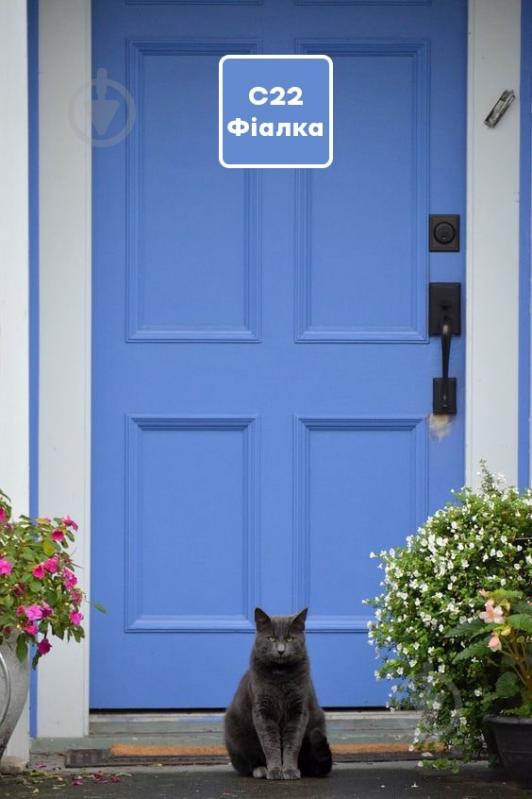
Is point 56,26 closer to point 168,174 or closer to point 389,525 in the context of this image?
point 168,174

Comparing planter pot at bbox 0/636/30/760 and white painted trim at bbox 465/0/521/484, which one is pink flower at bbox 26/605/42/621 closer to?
planter pot at bbox 0/636/30/760

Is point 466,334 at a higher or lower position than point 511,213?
lower

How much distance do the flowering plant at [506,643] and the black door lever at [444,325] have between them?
1.02 m

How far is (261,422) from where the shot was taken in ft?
18.1

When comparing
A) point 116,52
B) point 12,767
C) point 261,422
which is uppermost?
point 116,52

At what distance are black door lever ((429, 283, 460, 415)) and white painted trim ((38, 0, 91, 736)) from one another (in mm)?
1108

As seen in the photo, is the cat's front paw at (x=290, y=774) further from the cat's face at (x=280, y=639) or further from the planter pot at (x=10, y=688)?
the planter pot at (x=10, y=688)

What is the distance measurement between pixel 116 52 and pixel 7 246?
0.90 metres

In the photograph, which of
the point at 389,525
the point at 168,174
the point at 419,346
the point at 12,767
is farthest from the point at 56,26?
the point at 12,767

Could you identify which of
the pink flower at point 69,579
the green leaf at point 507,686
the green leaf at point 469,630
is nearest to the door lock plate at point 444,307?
the green leaf at point 469,630

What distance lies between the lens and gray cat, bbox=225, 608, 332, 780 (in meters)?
4.84

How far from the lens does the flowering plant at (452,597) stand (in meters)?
4.66

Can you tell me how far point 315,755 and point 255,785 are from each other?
21cm

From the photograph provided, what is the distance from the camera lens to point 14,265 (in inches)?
197
